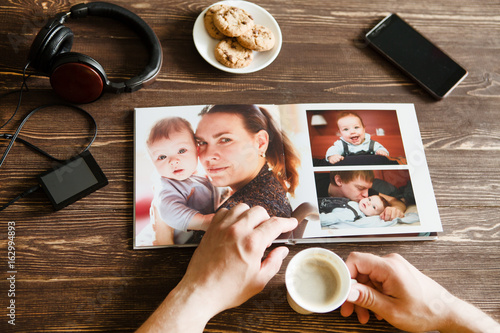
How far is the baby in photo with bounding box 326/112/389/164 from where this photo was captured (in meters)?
0.81

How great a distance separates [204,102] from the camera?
83cm

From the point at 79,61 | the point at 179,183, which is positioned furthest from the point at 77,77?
the point at 179,183

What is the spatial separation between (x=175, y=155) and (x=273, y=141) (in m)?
0.20

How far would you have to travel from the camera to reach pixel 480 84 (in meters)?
0.92

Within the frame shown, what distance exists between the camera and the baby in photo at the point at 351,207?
2.46ft

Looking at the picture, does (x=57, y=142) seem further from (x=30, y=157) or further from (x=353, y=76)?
(x=353, y=76)

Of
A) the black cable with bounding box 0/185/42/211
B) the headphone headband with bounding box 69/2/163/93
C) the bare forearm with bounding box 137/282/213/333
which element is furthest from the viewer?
the headphone headband with bounding box 69/2/163/93

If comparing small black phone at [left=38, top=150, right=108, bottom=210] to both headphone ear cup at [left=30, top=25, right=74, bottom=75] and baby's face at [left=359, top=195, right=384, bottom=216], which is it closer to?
headphone ear cup at [left=30, top=25, right=74, bottom=75]

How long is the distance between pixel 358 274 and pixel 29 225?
599 mm

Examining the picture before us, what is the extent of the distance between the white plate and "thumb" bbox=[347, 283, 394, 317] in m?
0.49

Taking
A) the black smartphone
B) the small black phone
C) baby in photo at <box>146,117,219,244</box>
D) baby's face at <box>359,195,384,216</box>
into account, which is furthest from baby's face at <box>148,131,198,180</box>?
the black smartphone

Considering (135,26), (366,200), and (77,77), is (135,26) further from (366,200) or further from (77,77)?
(366,200)

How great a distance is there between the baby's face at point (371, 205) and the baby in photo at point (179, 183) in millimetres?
284

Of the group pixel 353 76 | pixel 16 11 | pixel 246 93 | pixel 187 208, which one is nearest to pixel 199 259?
pixel 187 208
